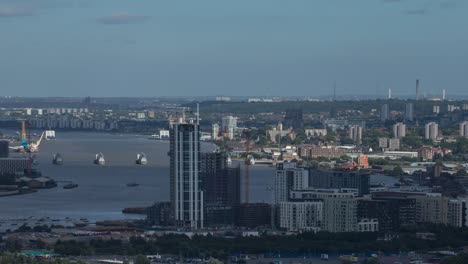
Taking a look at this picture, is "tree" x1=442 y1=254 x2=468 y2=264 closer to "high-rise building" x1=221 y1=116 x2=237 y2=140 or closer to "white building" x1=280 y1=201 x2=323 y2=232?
"white building" x1=280 y1=201 x2=323 y2=232

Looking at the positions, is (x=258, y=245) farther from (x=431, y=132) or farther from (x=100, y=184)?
(x=431, y=132)

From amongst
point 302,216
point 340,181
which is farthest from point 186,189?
point 340,181

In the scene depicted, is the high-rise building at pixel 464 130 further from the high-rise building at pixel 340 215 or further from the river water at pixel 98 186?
the high-rise building at pixel 340 215

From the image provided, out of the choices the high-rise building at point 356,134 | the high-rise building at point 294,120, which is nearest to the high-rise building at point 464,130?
the high-rise building at point 356,134

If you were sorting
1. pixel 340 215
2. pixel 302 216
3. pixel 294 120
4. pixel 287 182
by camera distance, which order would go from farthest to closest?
pixel 294 120
pixel 287 182
pixel 302 216
pixel 340 215

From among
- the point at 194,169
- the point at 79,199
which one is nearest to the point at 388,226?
the point at 194,169

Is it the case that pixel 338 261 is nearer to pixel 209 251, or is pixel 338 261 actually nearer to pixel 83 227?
pixel 209 251

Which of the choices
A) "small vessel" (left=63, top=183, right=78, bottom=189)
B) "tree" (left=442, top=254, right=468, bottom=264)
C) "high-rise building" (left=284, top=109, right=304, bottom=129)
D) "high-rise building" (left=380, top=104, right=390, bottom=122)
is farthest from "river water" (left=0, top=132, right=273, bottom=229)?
"high-rise building" (left=380, top=104, right=390, bottom=122)
